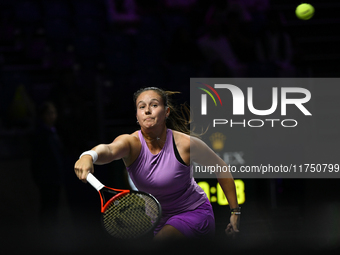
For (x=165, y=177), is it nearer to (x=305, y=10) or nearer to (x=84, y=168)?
(x=84, y=168)

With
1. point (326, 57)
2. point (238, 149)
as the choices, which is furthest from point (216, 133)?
point (326, 57)

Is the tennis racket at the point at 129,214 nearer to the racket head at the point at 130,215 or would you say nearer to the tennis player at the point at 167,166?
the racket head at the point at 130,215

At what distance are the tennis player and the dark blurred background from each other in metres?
1.07

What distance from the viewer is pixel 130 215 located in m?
2.22

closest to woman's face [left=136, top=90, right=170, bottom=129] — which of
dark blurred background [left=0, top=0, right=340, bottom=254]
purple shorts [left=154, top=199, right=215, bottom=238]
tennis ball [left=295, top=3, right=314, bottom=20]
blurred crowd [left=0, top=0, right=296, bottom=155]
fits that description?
purple shorts [left=154, top=199, right=215, bottom=238]

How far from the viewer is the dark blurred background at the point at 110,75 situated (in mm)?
4062

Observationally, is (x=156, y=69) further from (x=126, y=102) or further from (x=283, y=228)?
(x=283, y=228)

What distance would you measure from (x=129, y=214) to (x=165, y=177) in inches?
12.6

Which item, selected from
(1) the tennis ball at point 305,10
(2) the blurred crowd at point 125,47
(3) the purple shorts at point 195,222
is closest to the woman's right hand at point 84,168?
(3) the purple shorts at point 195,222

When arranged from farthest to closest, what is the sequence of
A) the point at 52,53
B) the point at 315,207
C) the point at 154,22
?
the point at 154,22 < the point at 52,53 < the point at 315,207

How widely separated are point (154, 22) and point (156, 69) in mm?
1146

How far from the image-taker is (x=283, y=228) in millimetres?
4129

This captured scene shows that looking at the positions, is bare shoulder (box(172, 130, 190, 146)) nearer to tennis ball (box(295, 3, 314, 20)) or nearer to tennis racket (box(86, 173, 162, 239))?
tennis racket (box(86, 173, 162, 239))

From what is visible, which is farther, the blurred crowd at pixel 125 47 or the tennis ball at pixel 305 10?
the tennis ball at pixel 305 10
